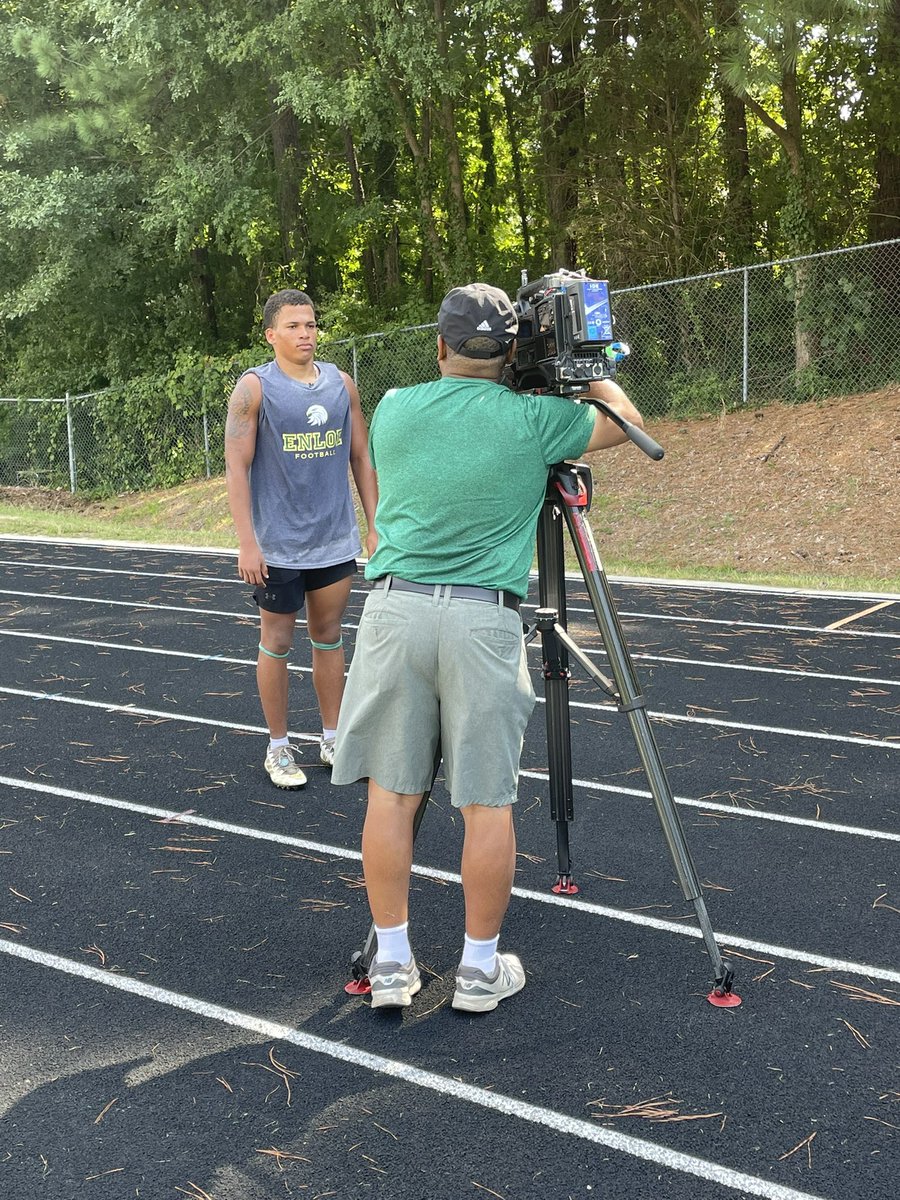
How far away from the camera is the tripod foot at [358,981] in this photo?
3.46 meters

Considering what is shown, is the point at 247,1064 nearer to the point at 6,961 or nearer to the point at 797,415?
the point at 6,961

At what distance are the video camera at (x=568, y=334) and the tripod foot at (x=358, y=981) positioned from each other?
5.51 feet

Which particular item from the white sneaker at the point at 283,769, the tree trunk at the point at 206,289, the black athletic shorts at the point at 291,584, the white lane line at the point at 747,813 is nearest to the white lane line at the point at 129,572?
the white sneaker at the point at 283,769

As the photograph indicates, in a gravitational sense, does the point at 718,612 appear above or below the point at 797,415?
below

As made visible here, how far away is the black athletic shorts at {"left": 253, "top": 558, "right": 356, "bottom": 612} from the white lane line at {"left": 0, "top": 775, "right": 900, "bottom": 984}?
919 mm

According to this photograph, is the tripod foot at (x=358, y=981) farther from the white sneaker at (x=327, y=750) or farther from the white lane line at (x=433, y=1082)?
the white sneaker at (x=327, y=750)

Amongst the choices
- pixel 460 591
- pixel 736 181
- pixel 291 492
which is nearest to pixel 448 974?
pixel 460 591

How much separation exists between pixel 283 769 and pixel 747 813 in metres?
1.95

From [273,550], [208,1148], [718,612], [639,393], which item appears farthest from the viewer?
[639,393]

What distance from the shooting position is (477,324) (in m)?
3.15

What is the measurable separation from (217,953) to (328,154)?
21.3 m

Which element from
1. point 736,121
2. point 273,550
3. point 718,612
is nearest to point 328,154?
point 736,121

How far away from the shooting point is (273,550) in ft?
16.6

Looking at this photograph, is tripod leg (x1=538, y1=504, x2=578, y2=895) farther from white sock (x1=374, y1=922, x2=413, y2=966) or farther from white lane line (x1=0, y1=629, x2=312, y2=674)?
white lane line (x1=0, y1=629, x2=312, y2=674)
